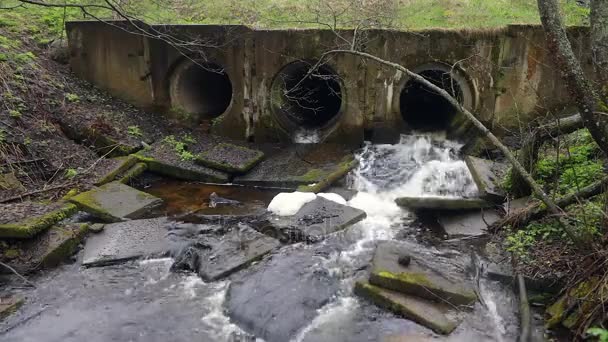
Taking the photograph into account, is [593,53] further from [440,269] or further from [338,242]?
[338,242]

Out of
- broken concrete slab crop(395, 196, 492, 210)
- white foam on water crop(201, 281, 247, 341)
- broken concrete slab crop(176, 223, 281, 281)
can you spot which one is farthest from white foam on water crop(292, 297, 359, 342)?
broken concrete slab crop(395, 196, 492, 210)

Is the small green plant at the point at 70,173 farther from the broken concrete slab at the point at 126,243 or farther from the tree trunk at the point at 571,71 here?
the tree trunk at the point at 571,71

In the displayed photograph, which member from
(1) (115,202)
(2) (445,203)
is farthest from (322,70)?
(1) (115,202)

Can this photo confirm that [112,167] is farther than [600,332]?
Yes

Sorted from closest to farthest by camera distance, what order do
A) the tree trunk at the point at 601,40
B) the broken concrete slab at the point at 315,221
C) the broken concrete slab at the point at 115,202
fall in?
1. the tree trunk at the point at 601,40
2. the broken concrete slab at the point at 315,221
3. the broken concrete slab at the point at 115,202

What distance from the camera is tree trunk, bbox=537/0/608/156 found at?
17.2ft

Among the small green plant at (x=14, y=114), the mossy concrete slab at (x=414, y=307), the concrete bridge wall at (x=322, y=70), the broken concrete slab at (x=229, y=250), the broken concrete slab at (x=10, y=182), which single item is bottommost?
the broken concrete slab at (x=229, y=250)

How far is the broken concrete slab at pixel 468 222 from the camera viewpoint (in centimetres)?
724

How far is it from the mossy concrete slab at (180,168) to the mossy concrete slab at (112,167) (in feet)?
0.96

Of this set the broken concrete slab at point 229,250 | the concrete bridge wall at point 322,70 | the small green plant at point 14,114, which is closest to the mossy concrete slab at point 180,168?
the concrete bridge wall at point 322,70

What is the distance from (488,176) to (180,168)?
5879 mm

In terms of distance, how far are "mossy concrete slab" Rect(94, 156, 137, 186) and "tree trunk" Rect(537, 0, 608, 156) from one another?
738 cm

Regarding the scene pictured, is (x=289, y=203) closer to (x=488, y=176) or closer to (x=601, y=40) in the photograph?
(x=488, y=176)

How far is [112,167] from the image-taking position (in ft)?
29.2
